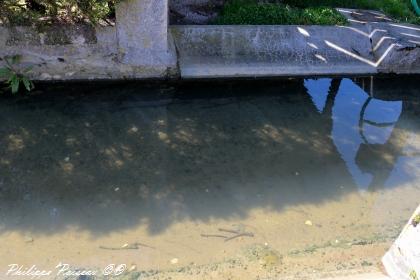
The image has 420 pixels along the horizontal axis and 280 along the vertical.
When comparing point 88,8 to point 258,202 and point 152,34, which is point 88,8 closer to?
point 152,34

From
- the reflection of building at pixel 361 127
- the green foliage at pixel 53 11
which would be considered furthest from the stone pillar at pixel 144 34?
the reflection of building at pixel 361 127

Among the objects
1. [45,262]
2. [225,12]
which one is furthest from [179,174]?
[225,12]

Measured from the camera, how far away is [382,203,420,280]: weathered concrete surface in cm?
349

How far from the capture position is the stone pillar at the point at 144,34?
676 cm

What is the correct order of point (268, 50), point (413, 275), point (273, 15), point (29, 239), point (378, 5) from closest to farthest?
point (413, 275) → point (29, 239) → point (268, 50) → point (273, 15) → point (378, 5)

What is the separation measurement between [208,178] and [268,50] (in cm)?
345

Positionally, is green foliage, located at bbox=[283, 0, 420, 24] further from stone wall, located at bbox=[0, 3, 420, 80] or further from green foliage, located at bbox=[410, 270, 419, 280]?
green foliage, located at bbox=[410, 270, 419, 280]

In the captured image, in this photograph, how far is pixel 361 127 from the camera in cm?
677

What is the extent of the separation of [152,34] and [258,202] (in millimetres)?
3464

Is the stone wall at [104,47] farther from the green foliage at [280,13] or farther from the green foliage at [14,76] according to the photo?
the green foliage at [280,13]

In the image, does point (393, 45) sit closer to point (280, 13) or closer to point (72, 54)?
point (280, 13)

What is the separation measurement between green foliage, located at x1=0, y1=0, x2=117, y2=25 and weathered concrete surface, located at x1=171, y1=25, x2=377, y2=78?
59.5 inches

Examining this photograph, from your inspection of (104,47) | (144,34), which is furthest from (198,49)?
(104,47)

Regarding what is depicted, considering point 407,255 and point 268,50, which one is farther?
point 268,50
